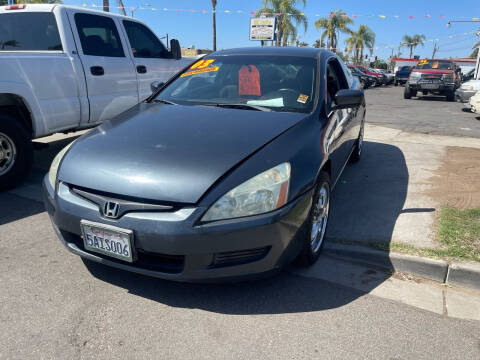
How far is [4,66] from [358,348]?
399cm

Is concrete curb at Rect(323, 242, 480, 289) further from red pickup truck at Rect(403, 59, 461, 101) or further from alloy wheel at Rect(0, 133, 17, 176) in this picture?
red pickup truck at Rect(403, 59, 461, 101)

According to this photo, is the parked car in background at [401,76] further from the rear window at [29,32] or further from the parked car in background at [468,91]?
the rear window at [29,32]

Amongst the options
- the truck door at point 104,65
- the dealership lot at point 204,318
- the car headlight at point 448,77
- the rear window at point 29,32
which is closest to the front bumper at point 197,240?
the dealership lot at point 204,318

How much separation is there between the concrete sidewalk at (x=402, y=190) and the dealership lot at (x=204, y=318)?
563 mm

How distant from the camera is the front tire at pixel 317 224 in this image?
265 centimetres

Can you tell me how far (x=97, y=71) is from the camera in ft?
16.2

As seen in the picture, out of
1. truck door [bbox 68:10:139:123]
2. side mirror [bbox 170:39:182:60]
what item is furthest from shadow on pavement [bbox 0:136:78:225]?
side mirror [bbox 170:39:182:60]

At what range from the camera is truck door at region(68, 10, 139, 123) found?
16.0 feet

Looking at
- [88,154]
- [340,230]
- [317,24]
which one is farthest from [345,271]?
[317,24]

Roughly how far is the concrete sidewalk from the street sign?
22.6 meters

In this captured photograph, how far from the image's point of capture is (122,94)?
17.7 ft

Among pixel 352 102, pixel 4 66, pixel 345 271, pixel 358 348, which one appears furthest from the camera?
pixel 4 66

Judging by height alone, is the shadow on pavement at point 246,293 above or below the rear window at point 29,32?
below

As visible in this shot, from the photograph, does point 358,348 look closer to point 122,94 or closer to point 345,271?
point 345,271
